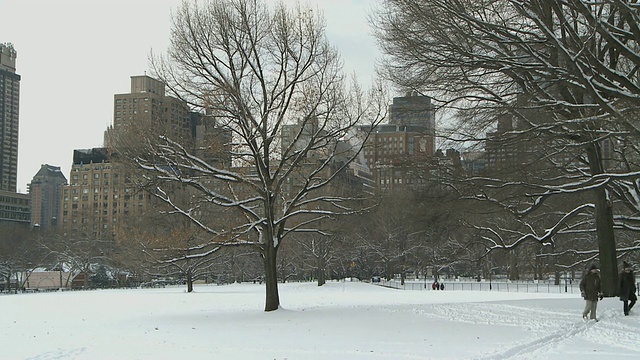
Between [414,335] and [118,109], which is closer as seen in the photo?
[414,335]

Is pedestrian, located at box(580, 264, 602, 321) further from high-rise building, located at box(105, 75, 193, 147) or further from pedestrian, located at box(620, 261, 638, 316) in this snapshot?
high-rise building, located at box(105, 75, 193, 147)

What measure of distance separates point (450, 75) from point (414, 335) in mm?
6701

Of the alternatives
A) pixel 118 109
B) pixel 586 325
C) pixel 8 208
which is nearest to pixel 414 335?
pixel 586 325

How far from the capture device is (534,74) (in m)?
16.3

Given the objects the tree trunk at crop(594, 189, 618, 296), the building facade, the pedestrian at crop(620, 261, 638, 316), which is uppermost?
the building facade

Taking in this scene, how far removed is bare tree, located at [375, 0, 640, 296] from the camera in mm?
13891

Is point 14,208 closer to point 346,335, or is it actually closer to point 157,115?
point 157,115

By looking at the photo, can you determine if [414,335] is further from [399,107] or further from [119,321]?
[119,321]

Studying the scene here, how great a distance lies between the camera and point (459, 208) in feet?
73.2

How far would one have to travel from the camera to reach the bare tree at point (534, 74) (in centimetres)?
1389

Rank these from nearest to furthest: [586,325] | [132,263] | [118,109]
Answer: [586,325] < [118,109] < [132,263]

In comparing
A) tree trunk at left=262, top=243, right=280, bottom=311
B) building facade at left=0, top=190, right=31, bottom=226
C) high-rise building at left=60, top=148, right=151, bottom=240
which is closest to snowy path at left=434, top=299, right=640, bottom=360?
tree trunk at left=262, top=243, right=280, bottom=311

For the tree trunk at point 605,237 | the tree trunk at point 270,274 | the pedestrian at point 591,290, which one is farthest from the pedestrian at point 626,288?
the tree trunk at point 270,274

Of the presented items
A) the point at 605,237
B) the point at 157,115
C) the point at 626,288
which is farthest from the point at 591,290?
the point at 157,115
